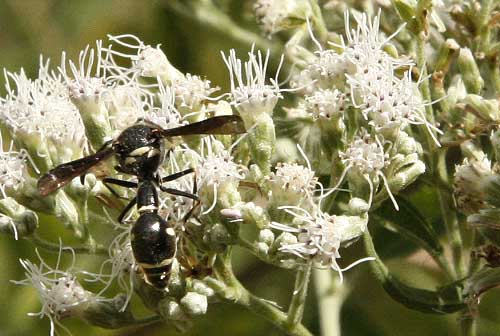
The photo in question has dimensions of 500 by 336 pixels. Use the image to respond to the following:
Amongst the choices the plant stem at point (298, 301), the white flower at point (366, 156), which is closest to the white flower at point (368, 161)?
the white flower at point (366, 156)

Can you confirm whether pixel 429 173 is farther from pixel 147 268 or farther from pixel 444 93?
pixel 147 268

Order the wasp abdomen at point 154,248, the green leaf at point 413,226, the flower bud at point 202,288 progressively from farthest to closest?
1. the green leaf at point 413,226
2. the flower bud at point 202,288
3. the wasp abdomen at point 154,248

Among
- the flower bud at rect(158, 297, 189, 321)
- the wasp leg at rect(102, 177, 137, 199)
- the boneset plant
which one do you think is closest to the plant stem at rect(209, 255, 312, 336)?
the boneset plant

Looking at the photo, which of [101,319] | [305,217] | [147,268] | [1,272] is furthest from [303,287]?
[1,272]

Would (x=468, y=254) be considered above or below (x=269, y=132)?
below

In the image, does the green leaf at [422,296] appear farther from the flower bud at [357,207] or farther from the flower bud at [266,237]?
the flower bud at [266,237]

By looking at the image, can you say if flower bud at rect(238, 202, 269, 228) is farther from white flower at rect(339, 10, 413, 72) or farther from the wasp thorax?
white flower at rect(339, 10, 413, 72)

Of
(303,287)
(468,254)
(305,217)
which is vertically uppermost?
(305,217)
